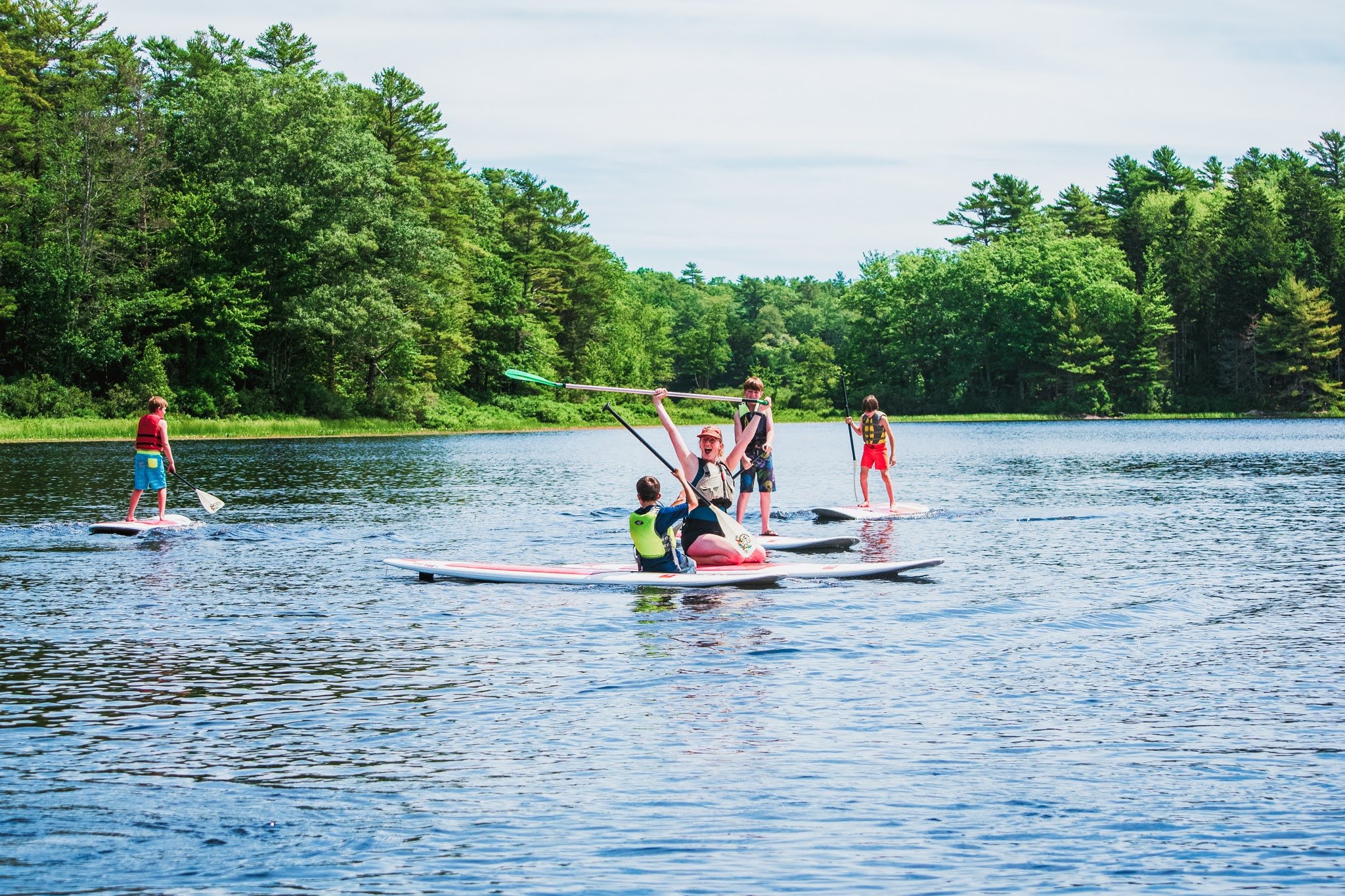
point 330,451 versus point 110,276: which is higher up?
point 110,276

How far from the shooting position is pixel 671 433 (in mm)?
14570

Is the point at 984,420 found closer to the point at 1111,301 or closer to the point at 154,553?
the point at 1111,301

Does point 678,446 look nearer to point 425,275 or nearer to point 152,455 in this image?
point 152,455

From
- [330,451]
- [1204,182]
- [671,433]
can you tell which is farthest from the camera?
[1204,182]

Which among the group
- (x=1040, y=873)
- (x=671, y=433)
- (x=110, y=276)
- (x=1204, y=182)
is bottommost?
(x=1040, y=873)

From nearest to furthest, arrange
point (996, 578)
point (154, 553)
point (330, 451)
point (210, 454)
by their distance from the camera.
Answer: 1. point (996, 578)
2. point (154, 553)
3. point (210, 454)
4. point (330, 451)

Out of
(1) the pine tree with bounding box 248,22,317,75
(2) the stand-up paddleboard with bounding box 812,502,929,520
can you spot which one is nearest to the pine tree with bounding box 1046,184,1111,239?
(1) the pine tree with bounding box 248,22,317,75

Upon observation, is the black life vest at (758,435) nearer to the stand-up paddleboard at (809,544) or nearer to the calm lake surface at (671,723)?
the stand-up paddleboard at (809,544)

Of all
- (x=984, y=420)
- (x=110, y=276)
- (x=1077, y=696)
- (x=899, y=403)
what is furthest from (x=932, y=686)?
(x=899, y=403)

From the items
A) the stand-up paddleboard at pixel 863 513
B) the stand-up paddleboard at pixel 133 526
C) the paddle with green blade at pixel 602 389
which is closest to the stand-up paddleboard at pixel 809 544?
the paddle with green blade at pixel 602 389

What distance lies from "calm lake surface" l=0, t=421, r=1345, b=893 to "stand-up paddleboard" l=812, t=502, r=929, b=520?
2573 millimetres

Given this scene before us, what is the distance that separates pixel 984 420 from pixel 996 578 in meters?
84.2

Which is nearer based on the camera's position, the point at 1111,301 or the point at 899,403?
the point at 1111,301

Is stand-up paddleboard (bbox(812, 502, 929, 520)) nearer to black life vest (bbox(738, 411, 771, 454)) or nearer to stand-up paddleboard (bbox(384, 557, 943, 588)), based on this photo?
black life vest (bbox(738, 411, 771, 454))
